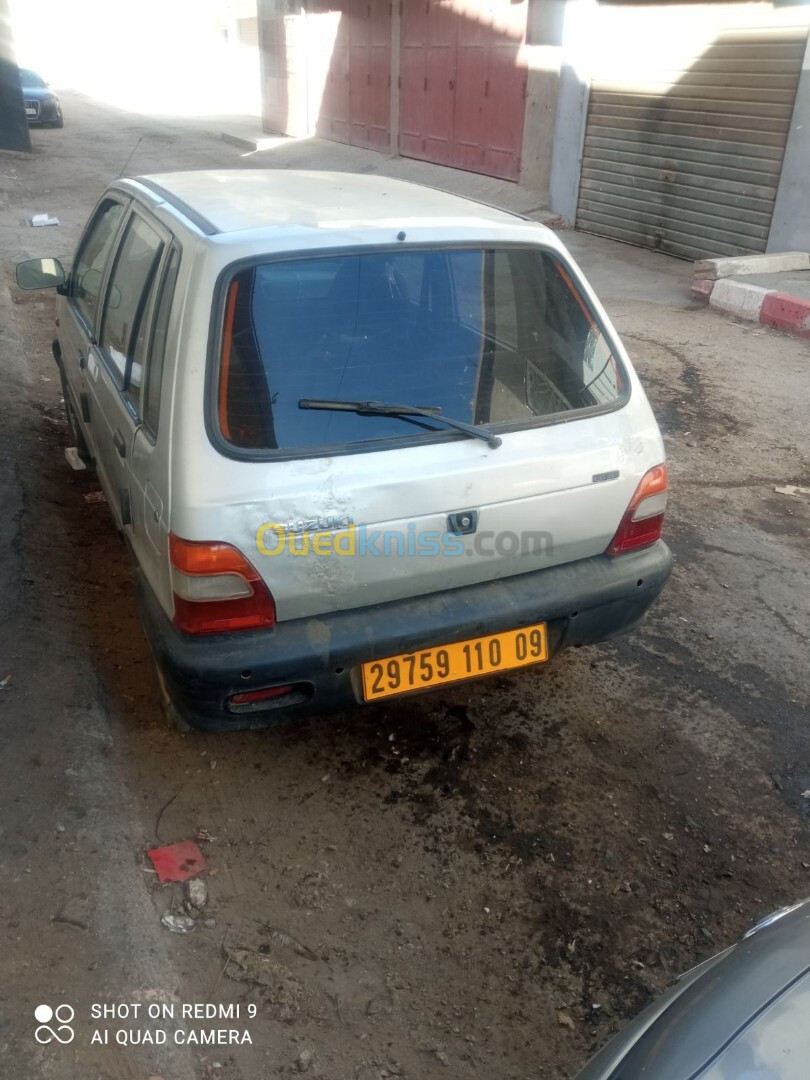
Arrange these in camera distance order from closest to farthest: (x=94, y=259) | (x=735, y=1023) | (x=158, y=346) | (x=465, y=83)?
(x=735, y=1023) < (x=158, y=346) < (x=94, y=259) < (x=465, y=83)

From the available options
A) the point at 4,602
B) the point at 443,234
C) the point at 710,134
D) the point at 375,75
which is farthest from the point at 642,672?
the point at 375,75

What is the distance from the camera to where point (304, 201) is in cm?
281

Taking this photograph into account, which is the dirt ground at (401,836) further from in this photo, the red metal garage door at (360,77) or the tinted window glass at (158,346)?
the red metal garage door at (360,77)

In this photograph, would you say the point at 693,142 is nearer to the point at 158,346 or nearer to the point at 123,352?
the point at 123,352

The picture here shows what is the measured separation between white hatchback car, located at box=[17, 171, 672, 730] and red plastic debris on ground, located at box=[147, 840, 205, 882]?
0.44 metres

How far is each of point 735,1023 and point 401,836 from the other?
4.54 feet

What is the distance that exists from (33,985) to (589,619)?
1.86 metres

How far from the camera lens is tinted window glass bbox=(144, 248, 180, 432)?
2.52m

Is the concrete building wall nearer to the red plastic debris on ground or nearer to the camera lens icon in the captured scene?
the red plastic debris on ground

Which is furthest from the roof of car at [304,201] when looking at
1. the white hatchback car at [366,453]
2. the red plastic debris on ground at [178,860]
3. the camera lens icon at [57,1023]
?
the camera lens icon at [57,1023]

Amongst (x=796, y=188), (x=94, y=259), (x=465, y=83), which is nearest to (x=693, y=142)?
(x=796, y=188)

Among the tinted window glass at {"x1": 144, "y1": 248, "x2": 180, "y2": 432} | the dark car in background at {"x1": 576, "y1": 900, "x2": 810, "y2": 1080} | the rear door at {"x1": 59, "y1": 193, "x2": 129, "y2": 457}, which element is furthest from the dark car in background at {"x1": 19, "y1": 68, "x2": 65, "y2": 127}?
the dark car in background at {"x1": 576, "y1": 900, "x2": 810, "y2": 1080}

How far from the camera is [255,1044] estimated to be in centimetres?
212

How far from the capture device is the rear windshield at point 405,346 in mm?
2367
